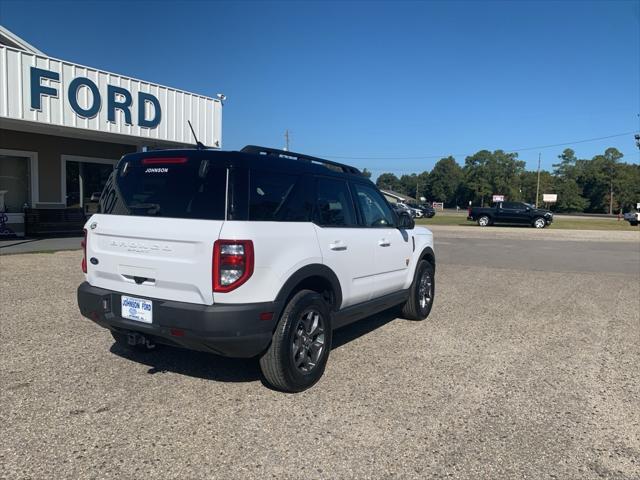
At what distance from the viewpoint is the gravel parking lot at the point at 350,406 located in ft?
9.89

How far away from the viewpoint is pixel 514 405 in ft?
12.9

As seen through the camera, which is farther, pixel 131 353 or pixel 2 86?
pixel 2 86

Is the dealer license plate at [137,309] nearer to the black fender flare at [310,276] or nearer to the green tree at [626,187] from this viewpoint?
the black fender flare at [310,276]

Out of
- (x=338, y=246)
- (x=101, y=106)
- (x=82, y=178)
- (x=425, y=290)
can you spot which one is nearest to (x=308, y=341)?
(x=338, y=246)

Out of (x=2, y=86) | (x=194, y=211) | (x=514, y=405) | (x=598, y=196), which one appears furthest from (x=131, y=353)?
(x=598, y=196)

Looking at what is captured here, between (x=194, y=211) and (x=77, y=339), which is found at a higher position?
(x=194, y=211)

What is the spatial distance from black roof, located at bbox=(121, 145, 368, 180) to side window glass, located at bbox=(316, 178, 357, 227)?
0.12 meters

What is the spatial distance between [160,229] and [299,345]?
1436mm

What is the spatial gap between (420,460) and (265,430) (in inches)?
41.2

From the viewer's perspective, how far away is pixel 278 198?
3982 mm

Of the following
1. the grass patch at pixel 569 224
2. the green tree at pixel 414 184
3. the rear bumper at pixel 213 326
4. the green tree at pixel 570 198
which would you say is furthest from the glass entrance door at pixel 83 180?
the green tree at pixel 414 184

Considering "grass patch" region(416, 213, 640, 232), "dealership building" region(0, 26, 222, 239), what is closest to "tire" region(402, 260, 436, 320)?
"dealership building" region(0, 26, 222, 239)

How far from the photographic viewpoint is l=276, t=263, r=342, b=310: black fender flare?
3.79m

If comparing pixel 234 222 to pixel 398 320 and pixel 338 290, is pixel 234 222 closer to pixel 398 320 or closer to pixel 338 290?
pixel 338 290
